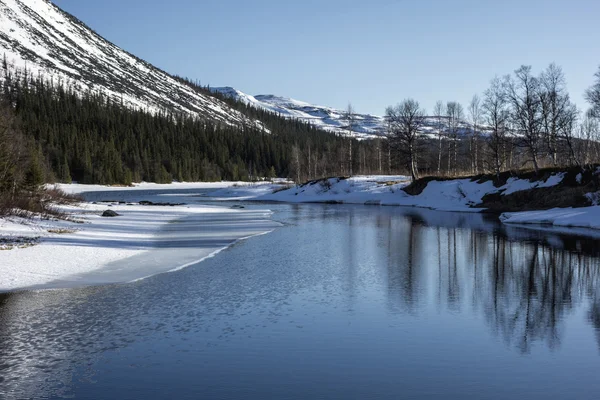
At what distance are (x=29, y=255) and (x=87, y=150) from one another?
363 ft

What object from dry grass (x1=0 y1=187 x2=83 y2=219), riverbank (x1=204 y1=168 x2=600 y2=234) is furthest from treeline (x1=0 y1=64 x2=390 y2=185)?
dry grass (x1=0 y1=187 x2=83 y2=219)

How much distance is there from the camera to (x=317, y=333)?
11.0 metres

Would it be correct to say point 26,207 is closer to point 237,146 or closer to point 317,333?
point 317,333

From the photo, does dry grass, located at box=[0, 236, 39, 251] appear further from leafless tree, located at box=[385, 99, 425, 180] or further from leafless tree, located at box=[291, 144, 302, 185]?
leafless tree, located at box=[291, 144, 302, 185]

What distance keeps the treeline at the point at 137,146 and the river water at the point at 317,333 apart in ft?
289

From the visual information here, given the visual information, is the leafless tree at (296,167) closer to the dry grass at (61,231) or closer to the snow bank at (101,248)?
the snow bank at (101,248)

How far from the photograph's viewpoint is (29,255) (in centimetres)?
1872

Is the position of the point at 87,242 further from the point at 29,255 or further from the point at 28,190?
the point at 28,190

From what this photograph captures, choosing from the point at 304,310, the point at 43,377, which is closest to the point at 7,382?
the point at 43,377

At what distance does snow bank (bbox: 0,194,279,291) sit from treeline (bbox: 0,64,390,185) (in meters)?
74.0

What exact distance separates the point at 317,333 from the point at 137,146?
486 ft

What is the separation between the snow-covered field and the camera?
16.8 meters

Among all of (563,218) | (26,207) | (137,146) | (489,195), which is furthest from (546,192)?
(137,146)

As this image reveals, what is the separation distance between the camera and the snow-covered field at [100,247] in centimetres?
1675
